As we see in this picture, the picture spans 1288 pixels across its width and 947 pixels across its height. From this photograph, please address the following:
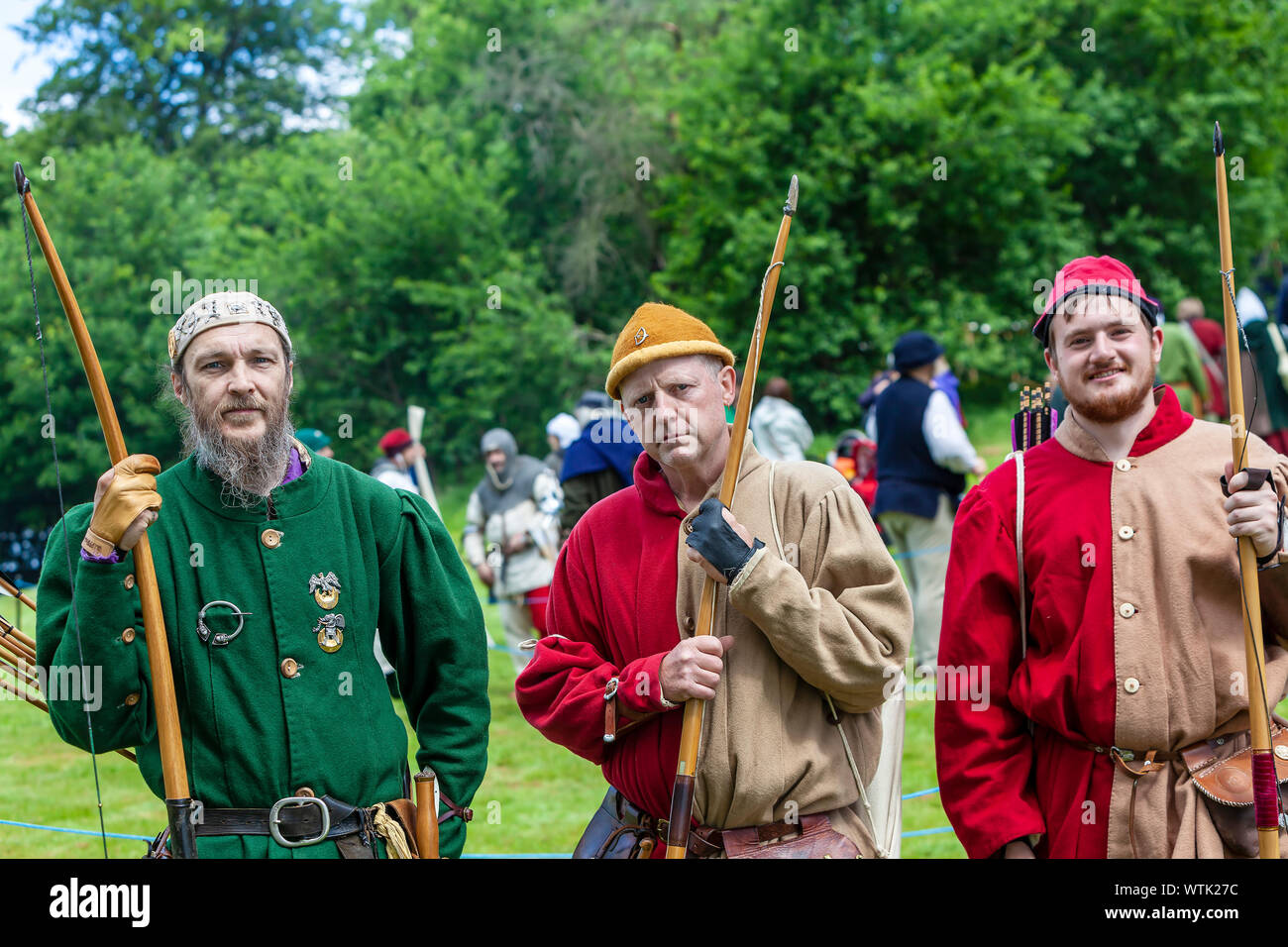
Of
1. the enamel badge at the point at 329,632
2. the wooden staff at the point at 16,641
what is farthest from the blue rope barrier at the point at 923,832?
the wooden staff at the point at 16,641

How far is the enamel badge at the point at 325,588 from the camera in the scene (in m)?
2.80

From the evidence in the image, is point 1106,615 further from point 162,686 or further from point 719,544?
point 162,686

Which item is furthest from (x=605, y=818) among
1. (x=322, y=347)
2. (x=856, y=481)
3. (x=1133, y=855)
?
(x=322, y=347)

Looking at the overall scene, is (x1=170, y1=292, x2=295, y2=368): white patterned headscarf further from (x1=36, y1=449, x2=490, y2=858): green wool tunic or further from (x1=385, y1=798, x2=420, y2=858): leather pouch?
(x1=385, y1=798, x2=420, y2=858): leather pouch

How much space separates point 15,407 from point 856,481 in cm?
1681

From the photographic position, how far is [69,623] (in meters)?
2.59

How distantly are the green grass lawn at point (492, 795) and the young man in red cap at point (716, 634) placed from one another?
7.54 feet

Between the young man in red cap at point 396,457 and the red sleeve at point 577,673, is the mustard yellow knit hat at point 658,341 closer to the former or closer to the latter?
the red sleeve at point 577,673

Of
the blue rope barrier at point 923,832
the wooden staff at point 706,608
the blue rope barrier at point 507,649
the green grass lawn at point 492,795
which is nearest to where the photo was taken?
the wooden staff at point 706,608

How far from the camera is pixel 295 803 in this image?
2658 millimetres

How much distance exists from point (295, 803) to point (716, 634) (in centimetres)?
91
